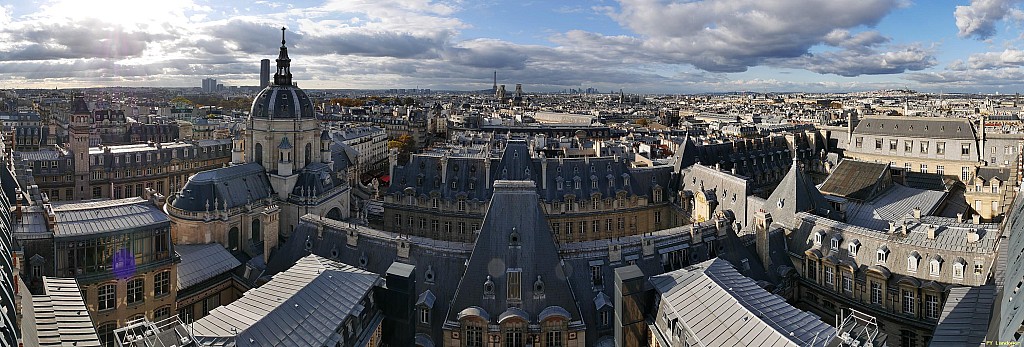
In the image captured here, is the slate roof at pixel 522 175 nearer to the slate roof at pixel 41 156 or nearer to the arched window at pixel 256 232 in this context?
the arched window at pixel 256 232

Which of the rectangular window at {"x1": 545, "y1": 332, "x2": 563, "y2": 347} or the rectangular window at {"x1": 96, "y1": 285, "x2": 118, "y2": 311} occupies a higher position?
the rectangular window at {"x1": 96, "y1": 285, "x2": 118, "y2": 311}

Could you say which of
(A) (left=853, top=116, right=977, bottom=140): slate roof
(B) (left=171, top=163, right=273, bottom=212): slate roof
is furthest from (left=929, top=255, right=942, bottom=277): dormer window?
(A) (left=853, top=116, right=977, bottom=140): slate roof

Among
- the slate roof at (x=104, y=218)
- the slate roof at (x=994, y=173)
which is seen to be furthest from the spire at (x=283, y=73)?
the slate roof at (x=994, y=173)

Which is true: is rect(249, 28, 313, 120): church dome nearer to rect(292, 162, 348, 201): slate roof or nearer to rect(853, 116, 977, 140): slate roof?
rect(292, 162, 348, 201): slate roof

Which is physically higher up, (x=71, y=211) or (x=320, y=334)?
(x=71, y=211)

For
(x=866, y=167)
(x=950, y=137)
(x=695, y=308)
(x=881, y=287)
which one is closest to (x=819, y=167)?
(x=950, y=137)

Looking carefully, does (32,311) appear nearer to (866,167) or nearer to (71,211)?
(71,211)
